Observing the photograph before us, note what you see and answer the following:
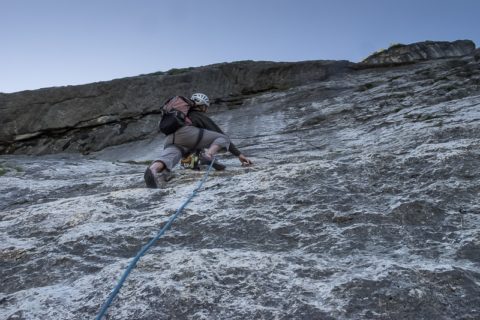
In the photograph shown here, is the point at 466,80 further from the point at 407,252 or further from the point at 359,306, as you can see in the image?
the point at 359,306

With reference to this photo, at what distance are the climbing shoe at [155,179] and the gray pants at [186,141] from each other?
351mm

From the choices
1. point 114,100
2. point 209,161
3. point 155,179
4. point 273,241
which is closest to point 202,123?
point 209,161

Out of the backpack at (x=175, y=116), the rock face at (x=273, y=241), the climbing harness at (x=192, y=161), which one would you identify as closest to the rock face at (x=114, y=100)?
the climbing harness at (x=192, y=161)

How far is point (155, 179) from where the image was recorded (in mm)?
6082

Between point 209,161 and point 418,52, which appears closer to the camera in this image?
point 209,161

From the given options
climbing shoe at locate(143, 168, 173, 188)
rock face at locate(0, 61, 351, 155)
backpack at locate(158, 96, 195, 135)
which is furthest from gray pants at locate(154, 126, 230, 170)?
rock face at locate(0, 61, 351, 155)

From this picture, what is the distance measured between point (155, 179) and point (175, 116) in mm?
1408

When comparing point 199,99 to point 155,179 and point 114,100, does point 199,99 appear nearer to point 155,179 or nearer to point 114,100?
point 155,179

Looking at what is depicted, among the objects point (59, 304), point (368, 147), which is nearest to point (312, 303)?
point (59, 304)

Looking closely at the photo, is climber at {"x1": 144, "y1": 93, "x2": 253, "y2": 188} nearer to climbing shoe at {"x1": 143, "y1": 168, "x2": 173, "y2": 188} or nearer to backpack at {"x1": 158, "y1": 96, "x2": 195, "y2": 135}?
climbing shoe at {"x1": 143, "y1": 168, "x2": 173, "y2": 188}

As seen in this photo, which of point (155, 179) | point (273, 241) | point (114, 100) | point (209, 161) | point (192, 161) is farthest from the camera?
point (114, 100)

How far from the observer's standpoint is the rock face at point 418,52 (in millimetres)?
17344

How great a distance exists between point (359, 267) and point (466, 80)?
9.00 metres

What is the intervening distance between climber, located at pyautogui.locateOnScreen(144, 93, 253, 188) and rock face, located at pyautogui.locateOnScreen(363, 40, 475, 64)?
11.1m
